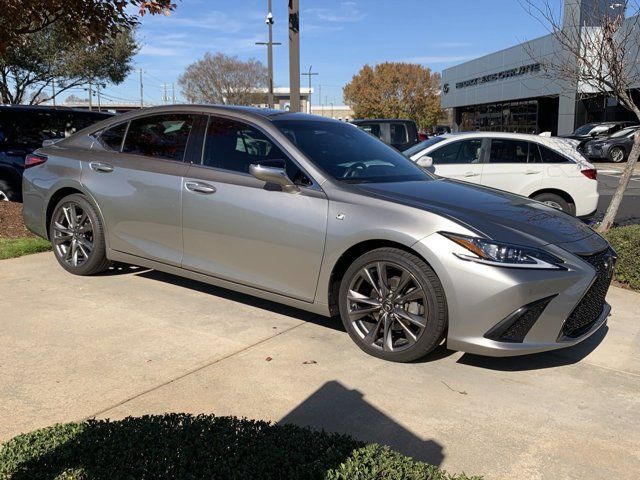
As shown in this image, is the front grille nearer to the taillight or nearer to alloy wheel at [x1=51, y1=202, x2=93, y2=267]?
alloy wheel at [x1=51, y1=202, x2=93, y2=267]

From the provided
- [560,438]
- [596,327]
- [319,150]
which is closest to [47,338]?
[319,150]

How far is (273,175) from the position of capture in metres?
4.14

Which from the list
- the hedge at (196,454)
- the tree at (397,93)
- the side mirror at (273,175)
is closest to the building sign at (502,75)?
the tree at (397,93)

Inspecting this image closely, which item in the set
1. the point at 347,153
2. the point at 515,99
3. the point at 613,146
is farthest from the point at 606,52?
the point at 515,99

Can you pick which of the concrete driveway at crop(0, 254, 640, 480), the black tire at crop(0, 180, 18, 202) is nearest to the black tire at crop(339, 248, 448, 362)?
the concrete driveway at crop(0, 254, 640, 480)

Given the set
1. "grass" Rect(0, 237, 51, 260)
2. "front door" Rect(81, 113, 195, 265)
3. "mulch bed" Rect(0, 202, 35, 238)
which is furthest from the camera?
"mulch bed" Rect(0, 202, 35, 238)

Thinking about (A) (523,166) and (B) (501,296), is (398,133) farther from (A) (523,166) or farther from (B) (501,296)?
(B) (501,296)

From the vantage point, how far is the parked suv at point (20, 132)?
8.31 m

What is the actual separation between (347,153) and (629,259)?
328 centimetres

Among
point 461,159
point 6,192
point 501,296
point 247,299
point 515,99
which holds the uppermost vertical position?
point 515,99

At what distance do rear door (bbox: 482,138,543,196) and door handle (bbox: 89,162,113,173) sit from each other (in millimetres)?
5690

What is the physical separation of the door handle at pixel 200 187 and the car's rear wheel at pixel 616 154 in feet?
76.8

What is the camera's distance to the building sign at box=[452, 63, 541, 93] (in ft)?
114

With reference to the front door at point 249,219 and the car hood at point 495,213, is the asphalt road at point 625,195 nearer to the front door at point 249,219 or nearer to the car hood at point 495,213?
the car hood at point 495,213
